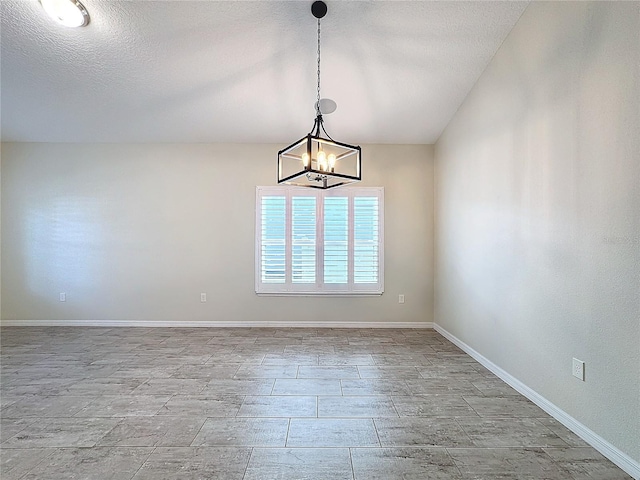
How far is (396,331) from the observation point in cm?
527

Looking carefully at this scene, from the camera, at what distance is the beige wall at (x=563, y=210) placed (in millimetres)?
2029

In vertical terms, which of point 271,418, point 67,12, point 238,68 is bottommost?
point 271,418

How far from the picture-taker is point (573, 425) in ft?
7.88

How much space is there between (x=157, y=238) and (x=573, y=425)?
5.41m

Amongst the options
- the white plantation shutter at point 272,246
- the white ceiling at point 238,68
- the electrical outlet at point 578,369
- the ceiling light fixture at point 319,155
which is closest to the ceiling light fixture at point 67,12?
the white ceiling at point 238,68

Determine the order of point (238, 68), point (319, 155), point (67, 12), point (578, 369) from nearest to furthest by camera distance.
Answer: point (578, 369), point (319, 155), point (67, 12), point (238, 68)

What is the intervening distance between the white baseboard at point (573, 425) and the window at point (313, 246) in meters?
2.16

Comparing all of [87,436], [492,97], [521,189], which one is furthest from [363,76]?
[87,436]

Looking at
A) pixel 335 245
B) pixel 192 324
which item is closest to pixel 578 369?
pixel 335 245

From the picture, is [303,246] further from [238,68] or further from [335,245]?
[238,68]

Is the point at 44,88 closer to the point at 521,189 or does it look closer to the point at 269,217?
the point at 269,217

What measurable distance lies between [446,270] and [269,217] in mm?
2729

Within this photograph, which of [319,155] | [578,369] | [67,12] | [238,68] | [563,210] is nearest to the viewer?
[578,369]

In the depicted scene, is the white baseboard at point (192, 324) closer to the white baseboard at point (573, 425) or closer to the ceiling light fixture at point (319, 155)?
the white baseboard at point (573, 425)
